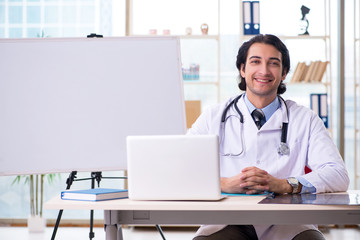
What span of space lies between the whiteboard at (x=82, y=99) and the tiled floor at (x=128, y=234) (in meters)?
2.01

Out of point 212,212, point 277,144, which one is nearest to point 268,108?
point 277,144

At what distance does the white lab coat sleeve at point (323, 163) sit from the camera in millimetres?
2053

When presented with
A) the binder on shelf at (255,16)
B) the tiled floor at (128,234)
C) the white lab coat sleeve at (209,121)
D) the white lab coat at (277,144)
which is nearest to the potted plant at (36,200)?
the tiled floor at (128,234)

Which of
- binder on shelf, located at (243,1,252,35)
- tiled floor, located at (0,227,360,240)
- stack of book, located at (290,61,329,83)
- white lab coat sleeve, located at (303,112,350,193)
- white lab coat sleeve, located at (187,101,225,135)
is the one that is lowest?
tiled floor, located at (0,227,360,240)

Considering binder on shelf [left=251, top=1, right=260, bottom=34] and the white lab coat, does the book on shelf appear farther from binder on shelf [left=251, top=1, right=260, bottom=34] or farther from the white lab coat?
binder on shelf [left=251, top=1, right=260, bottom=34]

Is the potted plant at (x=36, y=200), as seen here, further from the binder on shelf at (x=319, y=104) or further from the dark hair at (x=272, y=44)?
the dark hair at (x=272, y=44)

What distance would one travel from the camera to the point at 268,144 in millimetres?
2363

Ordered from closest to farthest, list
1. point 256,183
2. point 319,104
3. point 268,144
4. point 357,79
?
point 256,183, point 268,144, point 319,104, point 357,79

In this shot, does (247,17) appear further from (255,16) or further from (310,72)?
(310,72)

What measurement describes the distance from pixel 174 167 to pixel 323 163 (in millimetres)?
830

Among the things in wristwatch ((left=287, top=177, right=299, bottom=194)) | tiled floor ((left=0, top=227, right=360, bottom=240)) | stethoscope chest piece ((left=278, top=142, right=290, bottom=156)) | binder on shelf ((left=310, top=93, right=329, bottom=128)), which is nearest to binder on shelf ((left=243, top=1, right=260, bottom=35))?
binder on shelf ((left=310, top=93, right=329, bottom=128))

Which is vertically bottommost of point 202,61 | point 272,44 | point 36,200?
point 36,200

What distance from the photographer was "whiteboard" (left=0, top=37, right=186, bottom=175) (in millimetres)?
2865

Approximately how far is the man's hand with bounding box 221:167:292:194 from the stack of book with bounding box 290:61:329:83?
3.29 metres
